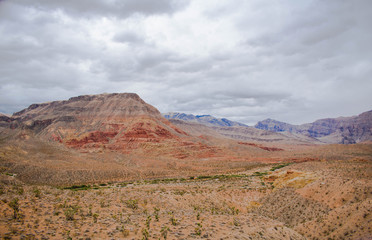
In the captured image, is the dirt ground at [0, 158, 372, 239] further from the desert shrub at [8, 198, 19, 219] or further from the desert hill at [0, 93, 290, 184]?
the desert hill at [0, 93, 290, 184]

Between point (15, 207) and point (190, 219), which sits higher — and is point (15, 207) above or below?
above

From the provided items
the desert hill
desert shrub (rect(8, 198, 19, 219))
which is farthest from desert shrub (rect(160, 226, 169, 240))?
the desert hill

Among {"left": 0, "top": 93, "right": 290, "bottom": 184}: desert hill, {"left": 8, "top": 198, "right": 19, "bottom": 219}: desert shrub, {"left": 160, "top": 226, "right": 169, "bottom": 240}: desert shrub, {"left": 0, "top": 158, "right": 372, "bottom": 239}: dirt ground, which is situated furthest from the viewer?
{"left": 0, "top": 93, "right": 290, "bottom": 184}: desert hill

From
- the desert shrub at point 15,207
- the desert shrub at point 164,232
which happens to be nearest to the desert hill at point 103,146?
the desert shrub at point 15,207

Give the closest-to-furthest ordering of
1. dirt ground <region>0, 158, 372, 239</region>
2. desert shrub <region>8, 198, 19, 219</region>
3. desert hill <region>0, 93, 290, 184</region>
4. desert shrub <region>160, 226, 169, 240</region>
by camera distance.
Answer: desert shrub <region>160, 226, 169, 240</region> < dirt ground <region>0, 158, 372, 239</region> < desert shrub <region>8, 198, 19, 219</region> < desert hill <region>0, 93, 290, 184</region>

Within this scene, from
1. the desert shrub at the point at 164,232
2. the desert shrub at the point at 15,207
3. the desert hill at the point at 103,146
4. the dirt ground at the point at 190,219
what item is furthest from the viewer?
the desert hill at the point at 103,146

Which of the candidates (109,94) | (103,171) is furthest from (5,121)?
(103,171)

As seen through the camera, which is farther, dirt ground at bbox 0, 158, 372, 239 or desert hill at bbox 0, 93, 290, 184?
desert hill at bbox 0, 93, 290, 184

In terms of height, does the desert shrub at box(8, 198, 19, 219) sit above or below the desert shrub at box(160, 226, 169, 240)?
above

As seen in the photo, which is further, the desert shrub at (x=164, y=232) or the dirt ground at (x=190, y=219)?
the dirt ground at (x=190, y=219)

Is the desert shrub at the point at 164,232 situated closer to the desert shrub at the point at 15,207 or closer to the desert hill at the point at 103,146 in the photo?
the desert shrub at the point at 15,207

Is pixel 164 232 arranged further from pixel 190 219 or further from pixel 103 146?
pixel 103 146

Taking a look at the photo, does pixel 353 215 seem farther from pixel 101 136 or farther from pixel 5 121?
pixel 5 121

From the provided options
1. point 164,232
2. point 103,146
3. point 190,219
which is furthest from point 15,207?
point 103,146
